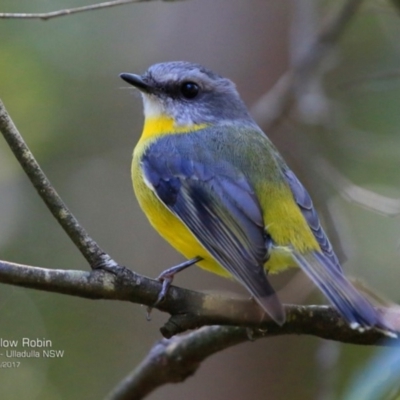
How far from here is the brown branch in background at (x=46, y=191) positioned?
244 centimetres

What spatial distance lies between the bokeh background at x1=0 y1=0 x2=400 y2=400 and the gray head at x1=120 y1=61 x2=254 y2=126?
592 mm

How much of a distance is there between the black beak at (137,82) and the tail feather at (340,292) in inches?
51.6

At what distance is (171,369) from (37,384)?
1.37 metres

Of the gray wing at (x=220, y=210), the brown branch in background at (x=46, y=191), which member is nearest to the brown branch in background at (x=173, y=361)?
the gray wing at (x=220, y=210)

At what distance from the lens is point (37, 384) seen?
14.9ft

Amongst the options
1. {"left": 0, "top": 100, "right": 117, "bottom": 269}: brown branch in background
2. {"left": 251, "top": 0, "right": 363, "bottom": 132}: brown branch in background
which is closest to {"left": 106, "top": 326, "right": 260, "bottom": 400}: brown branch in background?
{"left": 0, "top": 100, "right": 117, "bottom": 269}: brown branch in background

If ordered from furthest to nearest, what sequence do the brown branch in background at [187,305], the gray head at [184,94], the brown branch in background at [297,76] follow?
the brown branch in background at [297,76]
the gray head at [184,94]
the brown branch in background at [187,305]

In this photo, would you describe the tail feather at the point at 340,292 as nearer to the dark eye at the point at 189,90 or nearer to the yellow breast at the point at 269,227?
the yellow breast at the point at 269,227

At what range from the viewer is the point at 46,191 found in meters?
2.48

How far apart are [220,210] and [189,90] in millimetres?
1020

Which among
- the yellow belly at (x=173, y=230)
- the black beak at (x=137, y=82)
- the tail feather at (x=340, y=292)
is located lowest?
the tail feather at (x=340, y=292)

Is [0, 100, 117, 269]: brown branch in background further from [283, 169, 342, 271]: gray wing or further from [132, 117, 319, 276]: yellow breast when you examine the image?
[283, 169, 342, 271]: gray wing

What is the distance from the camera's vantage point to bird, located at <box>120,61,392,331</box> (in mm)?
2895

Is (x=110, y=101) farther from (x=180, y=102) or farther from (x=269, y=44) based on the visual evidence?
(x=180, y=102)
